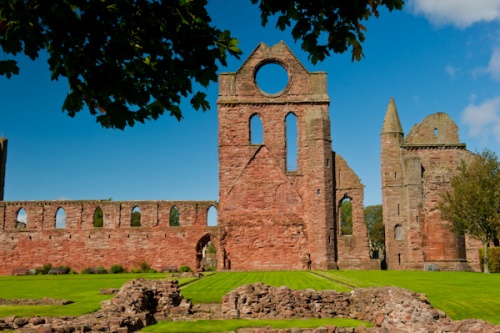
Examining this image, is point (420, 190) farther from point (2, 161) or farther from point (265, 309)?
point (2, 161)

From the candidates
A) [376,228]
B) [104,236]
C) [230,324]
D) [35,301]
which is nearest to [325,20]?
[230,324]

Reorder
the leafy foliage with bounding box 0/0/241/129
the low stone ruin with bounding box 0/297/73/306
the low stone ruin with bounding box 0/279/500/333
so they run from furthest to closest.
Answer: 1. the low stone ruin with bounding box 0/297/73/306
2. the low stone ruin with bounding box 0/279/500/333
3. the leafy foliage with bounding box 0/0/241/129

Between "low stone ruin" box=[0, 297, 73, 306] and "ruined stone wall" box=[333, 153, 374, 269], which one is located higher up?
"ruined stone wall" box=[333, 153, 374, 269]

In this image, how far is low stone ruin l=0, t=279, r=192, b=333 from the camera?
11.0 meters

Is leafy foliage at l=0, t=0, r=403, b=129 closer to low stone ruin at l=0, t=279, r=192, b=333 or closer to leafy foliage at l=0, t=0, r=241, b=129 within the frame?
leafy foliage at l=0, t=0, r=241, b=129

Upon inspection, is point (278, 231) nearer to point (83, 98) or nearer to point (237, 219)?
point (237, 219)

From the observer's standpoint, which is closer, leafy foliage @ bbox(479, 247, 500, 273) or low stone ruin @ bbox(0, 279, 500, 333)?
low stone ruin @ bbox(0, 279, 500, 333)

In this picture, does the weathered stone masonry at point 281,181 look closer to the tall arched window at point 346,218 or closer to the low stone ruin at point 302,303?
A: the low stone ruin at point 302,303

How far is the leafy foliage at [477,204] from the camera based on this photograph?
31688mm

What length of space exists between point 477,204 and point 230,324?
888 inches

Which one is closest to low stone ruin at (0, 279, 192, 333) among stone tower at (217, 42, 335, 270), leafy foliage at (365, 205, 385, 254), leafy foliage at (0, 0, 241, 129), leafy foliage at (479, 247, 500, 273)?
leafy foliage at (0, 0, 241, 129)

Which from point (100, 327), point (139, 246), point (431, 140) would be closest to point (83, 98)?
point (100, 327)

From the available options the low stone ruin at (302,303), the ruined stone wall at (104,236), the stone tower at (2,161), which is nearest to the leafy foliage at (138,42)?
the low stone ruin at (302,303)

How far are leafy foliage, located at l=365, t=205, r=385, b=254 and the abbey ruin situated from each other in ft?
108
